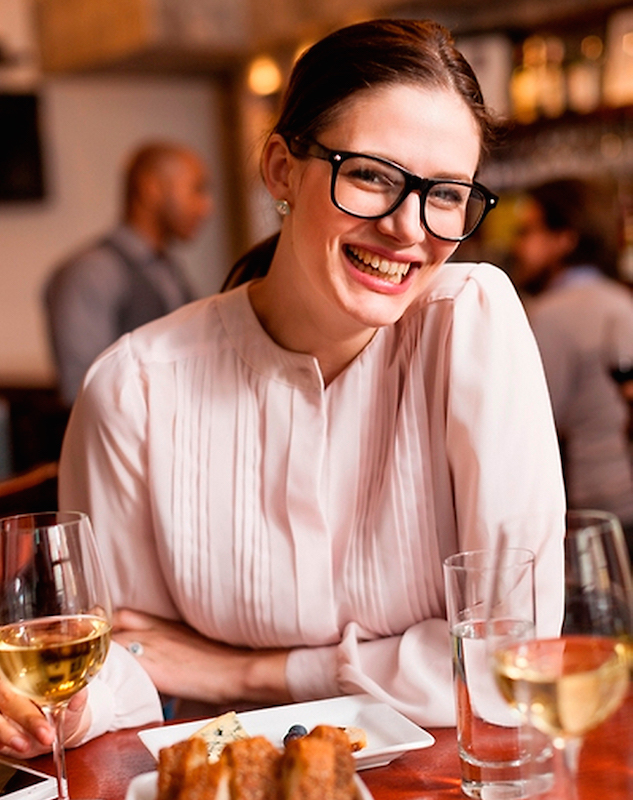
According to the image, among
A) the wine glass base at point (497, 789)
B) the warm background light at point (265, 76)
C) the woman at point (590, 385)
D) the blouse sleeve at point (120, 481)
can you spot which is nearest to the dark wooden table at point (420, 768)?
the wine glass base at point (497, 789)

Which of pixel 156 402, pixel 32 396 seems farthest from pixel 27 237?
pixel 156 402

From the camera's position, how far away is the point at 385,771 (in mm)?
1033

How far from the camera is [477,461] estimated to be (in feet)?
4.43

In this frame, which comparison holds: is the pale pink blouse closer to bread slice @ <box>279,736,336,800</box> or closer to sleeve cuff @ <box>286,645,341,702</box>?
sleeve cuff @ <box>286,645,341,702</box>

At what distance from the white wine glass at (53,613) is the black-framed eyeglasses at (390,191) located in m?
0.53

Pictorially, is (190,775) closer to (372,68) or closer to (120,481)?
(120,481)

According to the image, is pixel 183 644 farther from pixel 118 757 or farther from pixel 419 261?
pixel 419 261

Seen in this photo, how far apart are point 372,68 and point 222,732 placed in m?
0.78

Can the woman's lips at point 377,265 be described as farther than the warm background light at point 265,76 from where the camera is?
No

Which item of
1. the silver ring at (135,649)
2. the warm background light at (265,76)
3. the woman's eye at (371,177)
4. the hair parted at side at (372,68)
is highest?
the warm background light at (265,76)

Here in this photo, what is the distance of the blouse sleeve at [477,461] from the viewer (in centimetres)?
133

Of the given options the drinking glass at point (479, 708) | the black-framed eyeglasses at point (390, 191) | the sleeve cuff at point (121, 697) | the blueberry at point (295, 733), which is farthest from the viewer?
the black-framed eyeglasses at point (390, 191)

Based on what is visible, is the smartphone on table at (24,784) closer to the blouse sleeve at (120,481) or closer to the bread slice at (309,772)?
the bread slice at (309,772)

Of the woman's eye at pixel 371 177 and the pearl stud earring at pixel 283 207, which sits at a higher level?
the woman's eye at pixel 371 177
